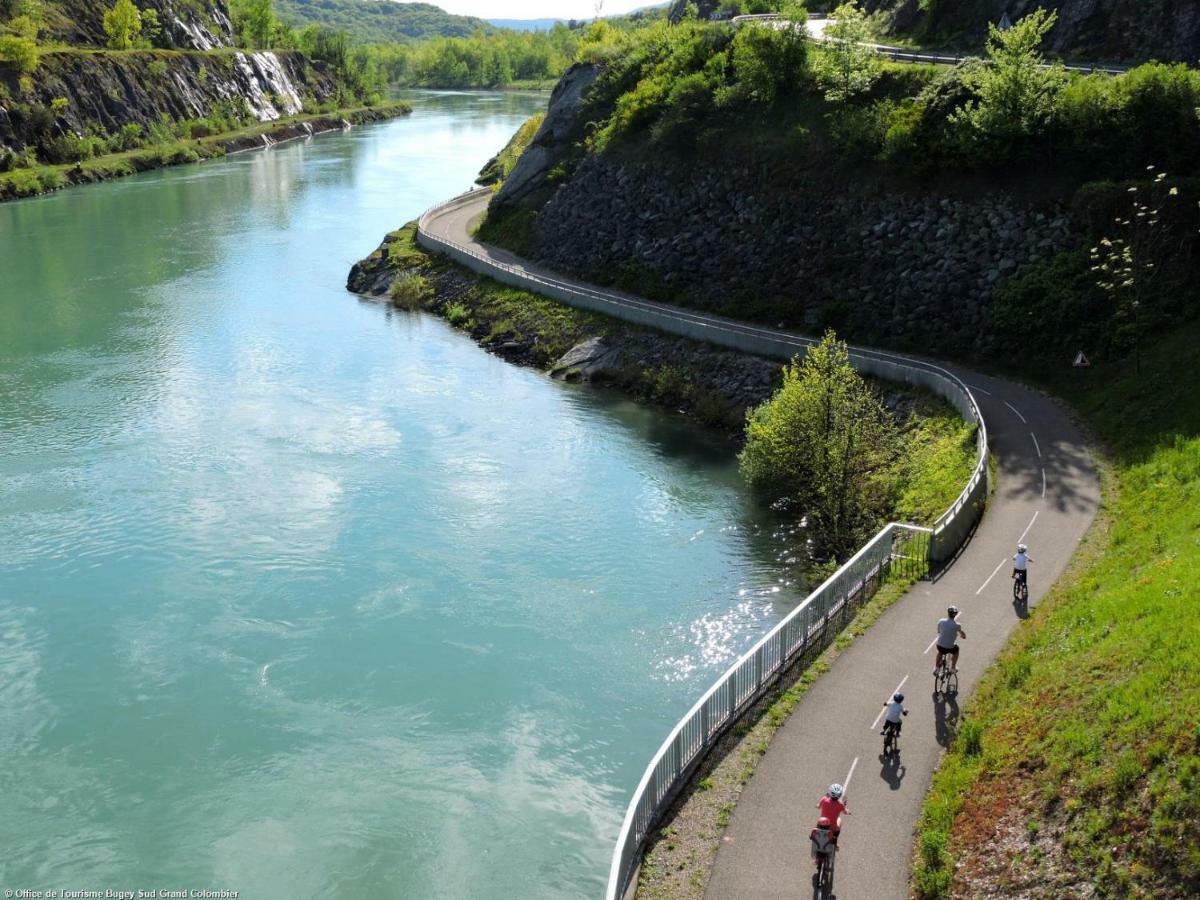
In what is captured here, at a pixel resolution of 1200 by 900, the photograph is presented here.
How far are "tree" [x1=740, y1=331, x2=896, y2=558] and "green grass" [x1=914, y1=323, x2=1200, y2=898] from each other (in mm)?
9305

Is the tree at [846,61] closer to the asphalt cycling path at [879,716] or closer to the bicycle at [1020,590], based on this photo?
the asphalt cycling path at [879,716]

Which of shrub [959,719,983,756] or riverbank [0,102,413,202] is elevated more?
riverbank [0,102,413,202]

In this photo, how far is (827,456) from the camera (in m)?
34.4

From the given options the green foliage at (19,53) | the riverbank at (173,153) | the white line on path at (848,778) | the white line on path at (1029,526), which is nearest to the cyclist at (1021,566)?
the white line on path at (1029,526)

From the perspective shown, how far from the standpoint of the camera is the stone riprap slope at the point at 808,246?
45594 millimetres

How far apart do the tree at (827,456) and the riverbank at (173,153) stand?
8965cm

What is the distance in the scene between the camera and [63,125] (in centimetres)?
11525

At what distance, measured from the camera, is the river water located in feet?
71.3

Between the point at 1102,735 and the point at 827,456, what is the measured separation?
60.2ft

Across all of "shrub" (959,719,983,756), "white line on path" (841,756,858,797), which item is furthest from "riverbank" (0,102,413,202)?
"shrub" (959,719,983,756)

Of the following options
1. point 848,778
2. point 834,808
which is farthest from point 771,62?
point 834,808

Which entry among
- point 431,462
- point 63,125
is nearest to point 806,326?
point 431,462

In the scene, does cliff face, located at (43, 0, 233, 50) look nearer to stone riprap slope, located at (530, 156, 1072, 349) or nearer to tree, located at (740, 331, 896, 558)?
stone riprap slope, located at (530, 156, 1072, 349)
